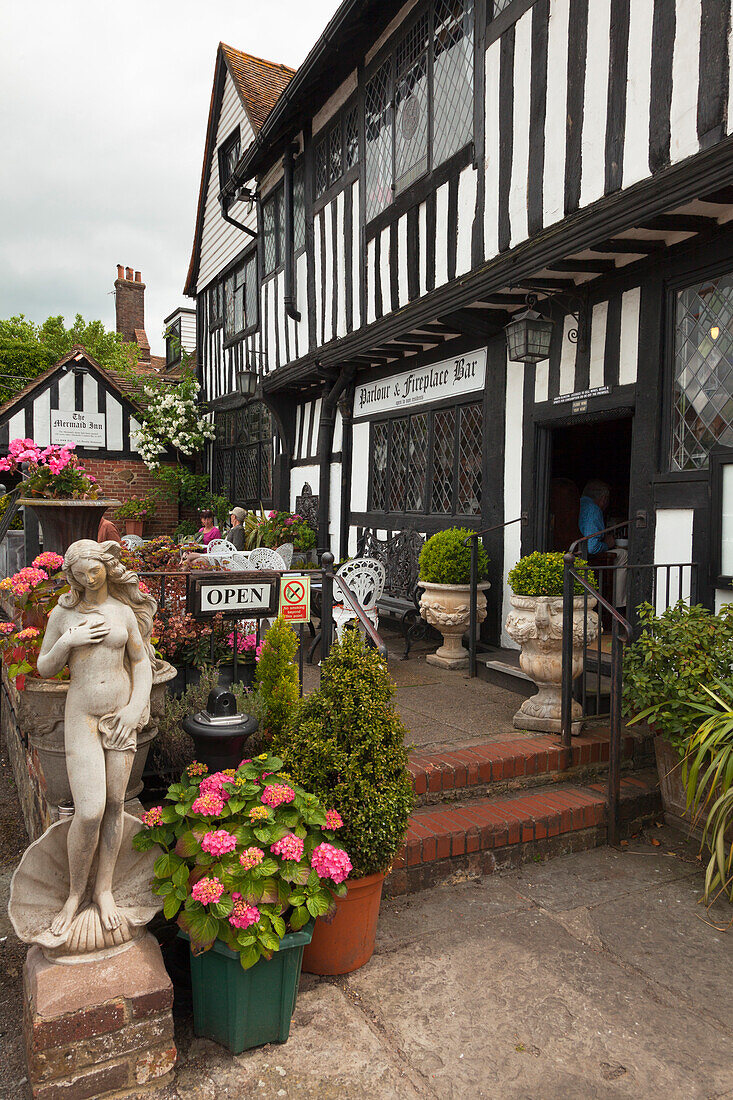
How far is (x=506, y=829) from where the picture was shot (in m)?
3.71

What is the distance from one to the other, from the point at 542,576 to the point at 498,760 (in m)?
1.24

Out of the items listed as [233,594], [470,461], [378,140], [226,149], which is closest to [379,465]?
[470,461]

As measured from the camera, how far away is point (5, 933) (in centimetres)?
321

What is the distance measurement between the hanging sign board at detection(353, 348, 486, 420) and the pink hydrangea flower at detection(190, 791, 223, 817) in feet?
16.8

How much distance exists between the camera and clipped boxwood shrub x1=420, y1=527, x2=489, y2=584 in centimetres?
628

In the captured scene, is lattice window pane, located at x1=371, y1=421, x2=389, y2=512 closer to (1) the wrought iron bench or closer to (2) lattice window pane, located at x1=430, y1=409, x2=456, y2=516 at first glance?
(1) the wrought iron bench

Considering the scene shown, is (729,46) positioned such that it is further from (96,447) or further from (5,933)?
(96,447)

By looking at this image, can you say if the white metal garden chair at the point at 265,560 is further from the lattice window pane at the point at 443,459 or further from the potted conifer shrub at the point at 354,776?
the potted conifer shrub at the point at 354,776

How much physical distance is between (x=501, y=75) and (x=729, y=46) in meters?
2.22

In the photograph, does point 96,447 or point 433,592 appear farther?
point 96,447

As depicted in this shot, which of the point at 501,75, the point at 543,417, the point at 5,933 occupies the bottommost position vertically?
the point at 5,933

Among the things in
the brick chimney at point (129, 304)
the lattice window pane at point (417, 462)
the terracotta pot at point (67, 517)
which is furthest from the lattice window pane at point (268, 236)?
the brick chimney at point (129, 304)

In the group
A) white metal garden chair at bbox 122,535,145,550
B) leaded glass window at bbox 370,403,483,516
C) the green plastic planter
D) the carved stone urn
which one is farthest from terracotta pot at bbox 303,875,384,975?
white metal garden chair at bbox 122,535,145,550

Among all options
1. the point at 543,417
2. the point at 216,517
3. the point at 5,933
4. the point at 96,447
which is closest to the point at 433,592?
the point at 543,417
